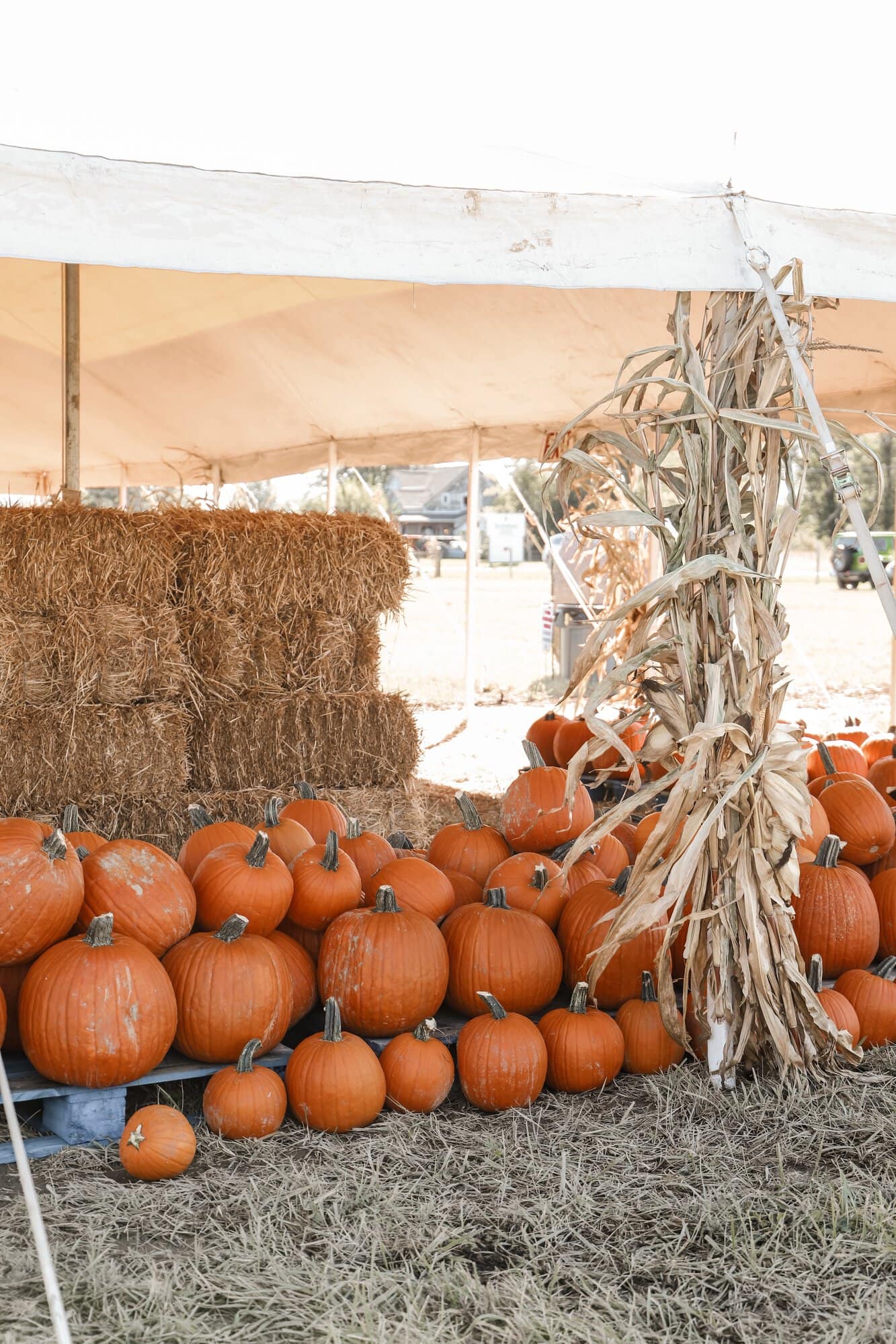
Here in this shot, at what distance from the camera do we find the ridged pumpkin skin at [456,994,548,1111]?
2766mm

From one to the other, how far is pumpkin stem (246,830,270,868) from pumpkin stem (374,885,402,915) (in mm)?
301

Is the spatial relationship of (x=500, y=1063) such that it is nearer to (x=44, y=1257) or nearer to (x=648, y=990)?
(x=648, y=990)

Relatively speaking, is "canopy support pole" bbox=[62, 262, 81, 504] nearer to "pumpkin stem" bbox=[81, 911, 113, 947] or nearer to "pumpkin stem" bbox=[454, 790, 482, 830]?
"pumpkin stem" bbox=[454, 790, 482, 830]

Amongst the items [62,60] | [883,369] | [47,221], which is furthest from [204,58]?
[883,369]

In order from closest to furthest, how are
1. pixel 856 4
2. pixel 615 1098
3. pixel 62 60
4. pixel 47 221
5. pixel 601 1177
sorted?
pixel 47 221 < pixel 601 1177 < pixel 62 60 < pixel 615 1098 < pixel 856 4

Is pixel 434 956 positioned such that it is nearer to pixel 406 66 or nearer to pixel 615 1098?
pixel 615 1098

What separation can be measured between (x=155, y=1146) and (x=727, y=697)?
160 cm

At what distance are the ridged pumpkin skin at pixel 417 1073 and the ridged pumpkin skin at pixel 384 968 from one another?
100mm

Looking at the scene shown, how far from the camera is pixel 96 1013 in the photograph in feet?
8.30

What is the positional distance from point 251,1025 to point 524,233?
185 centimetres

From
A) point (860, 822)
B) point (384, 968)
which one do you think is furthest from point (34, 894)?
point (860, 822)

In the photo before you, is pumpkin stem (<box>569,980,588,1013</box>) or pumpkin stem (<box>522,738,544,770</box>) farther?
pumpkin stem (<box>522,738,544,770</box>)

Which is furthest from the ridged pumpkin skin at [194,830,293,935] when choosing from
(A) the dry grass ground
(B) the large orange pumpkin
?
(B) the large orange pumpkin

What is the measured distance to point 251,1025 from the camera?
2.72 metres
